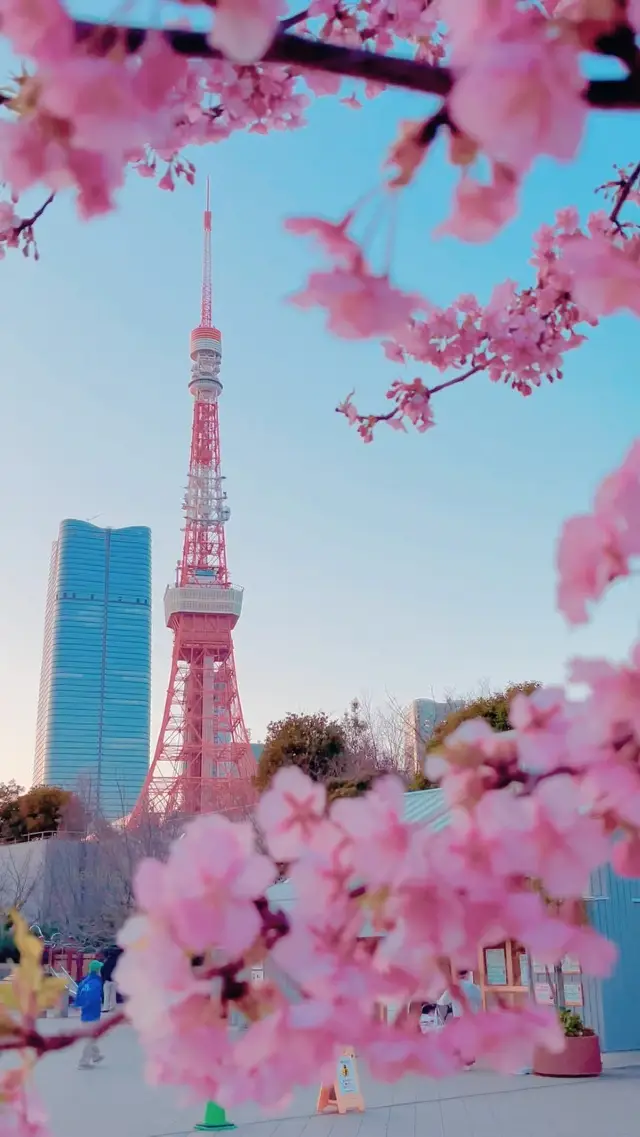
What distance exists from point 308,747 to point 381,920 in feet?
68.5

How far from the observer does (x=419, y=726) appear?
25.0 m

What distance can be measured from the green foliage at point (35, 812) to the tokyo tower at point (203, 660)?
3050mm

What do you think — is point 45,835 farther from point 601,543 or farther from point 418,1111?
point 601,543

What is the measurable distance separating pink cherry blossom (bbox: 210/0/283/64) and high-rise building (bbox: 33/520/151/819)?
10485 cm

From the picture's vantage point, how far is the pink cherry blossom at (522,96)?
1.81ft

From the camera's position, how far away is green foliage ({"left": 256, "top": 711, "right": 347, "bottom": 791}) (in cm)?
2103

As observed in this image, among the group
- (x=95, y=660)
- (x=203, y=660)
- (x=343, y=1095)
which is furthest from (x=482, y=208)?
(x=95, y=660)

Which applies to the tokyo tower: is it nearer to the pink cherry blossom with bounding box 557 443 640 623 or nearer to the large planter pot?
the large planter pot

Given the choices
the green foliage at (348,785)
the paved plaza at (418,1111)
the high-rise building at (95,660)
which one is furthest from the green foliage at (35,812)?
the high-rise building at (95,660)

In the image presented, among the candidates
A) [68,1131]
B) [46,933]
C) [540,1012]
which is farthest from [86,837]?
[540,1012]

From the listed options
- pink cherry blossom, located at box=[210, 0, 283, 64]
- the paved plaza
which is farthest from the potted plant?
pink cherry blossom, located at box=[210, 0, 283, 64]

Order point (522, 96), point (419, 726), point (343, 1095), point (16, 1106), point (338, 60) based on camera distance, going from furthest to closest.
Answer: point (419, 726), point (343, 1095), point (16, 1106), point (338, 60), point (522, 96)

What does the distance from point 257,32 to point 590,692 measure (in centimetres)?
60

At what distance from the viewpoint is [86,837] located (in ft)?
87.6
